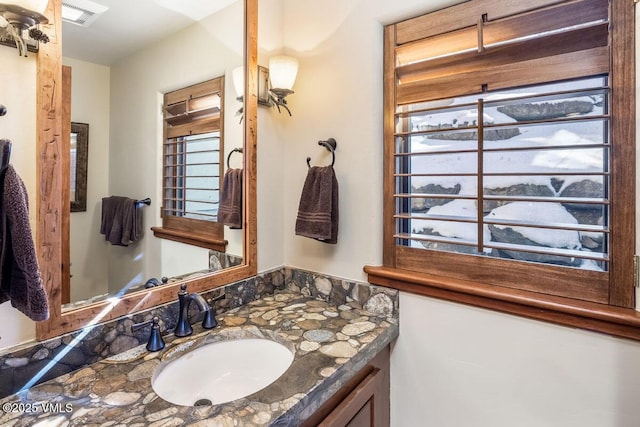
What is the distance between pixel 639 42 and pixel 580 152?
11.9 inches

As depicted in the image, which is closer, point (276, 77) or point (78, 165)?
point (78, 165)

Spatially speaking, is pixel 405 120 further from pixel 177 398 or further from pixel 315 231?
pixel 177 398

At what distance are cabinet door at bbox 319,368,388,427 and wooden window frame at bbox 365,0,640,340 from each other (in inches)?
14.1

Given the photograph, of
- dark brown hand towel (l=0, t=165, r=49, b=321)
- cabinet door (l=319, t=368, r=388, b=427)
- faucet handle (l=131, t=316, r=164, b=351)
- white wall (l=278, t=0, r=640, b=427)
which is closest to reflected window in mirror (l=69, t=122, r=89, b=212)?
dark brown hand towel (l=0, t=165, r=49, b=321)

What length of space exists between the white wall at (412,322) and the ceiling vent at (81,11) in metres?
0.79

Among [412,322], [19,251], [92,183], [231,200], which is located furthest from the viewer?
[231,200]

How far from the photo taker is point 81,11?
94cm

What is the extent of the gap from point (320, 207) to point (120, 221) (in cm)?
72

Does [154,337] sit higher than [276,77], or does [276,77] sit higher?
[276,77]

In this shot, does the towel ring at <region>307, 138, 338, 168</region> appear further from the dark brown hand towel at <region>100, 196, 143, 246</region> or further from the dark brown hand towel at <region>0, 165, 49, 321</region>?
the dark brown hand towel at <region>0, 165, 49, 321</region>

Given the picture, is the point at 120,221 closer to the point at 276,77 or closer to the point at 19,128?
the point at 19,128

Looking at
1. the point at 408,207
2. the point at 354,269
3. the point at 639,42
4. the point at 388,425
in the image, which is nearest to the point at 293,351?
the point at 354,269

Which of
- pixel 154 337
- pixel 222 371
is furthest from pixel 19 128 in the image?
pixel 222 371

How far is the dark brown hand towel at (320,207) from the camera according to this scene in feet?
4.41
